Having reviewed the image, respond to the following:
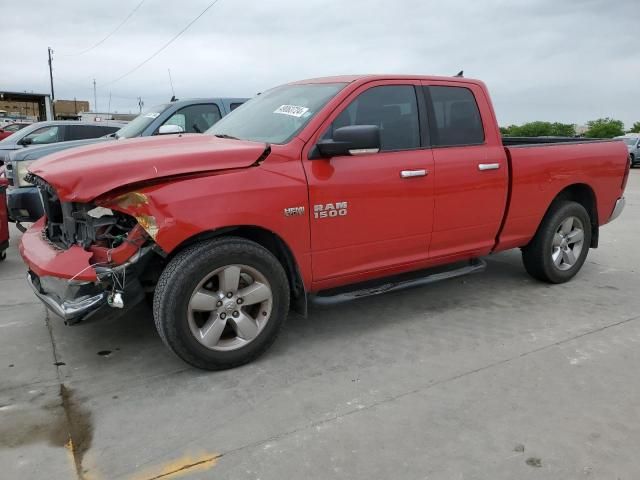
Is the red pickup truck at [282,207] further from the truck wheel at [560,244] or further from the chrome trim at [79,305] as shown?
the truck wheel at [560,244]

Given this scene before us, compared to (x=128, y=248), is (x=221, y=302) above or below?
below

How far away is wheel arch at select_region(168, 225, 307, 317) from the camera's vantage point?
10.9 ft

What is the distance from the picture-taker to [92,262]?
10.5 ft

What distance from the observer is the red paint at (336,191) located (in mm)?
3115

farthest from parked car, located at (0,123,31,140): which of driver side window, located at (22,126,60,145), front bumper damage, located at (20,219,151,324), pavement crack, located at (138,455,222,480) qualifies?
pavement crack, located at (138,455,222,480)

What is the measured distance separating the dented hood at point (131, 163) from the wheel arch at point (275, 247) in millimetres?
388

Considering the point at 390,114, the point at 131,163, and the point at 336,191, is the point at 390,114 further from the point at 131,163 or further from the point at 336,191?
the point at 131,163

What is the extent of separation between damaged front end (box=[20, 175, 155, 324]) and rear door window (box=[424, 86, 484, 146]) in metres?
2.38

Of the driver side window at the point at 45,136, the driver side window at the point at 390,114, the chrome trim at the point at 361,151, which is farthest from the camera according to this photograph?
the driver side window at the point at 45,136

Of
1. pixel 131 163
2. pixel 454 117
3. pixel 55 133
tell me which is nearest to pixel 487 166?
pixel 454 117

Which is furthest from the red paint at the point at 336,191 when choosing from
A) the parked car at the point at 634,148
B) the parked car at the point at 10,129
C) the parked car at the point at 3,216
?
the parked car at the point at 634,148

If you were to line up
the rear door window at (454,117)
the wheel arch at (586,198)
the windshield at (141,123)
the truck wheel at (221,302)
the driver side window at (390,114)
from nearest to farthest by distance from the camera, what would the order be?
the truck wheel at (221,302) < the driver side window at (390,114) < the rear door window at (454,117) < the wheel arch at (586,198) < the windshield at (141,123)

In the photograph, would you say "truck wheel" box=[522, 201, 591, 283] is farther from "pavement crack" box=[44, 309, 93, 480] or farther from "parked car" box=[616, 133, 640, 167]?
"parked car" box=[616, 133, 640, 167]

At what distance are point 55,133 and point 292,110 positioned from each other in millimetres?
7958
